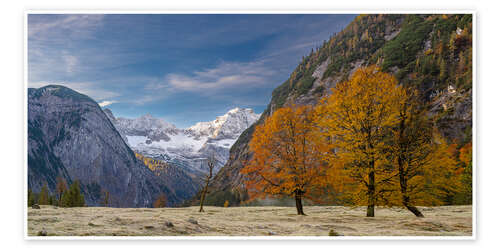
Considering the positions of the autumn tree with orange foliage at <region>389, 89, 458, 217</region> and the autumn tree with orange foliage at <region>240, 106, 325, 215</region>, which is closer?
the autumn tree with orange foliage at <region>389, 89, 458, 217</region>

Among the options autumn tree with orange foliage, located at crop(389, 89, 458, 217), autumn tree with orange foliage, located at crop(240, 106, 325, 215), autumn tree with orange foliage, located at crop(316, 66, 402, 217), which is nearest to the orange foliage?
autumn tree with orange foliage, located at crop(240, 106, 325, 215)

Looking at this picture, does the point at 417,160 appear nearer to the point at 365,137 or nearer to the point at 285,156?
the point at 365,137

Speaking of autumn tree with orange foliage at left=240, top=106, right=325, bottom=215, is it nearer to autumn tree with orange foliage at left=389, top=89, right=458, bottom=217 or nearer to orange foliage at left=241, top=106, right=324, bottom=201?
orange foliage at left=241, top=106, right=324, bottom=201

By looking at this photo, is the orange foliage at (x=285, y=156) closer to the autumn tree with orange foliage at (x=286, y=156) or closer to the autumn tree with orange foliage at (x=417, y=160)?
the autumn tree with orange foliage at (x=286, y=156)

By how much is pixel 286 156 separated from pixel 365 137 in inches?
218

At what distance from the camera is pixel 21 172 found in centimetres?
1540

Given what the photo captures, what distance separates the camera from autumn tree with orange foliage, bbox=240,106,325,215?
64.9 feet

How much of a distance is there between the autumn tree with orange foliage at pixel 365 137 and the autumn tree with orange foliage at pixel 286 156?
2.08 meters

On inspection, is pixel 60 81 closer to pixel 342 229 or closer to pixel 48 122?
pixel 342 229

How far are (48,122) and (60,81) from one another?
189 meters

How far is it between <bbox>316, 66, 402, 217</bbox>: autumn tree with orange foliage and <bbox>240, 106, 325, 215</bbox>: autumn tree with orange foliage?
208 centimetres

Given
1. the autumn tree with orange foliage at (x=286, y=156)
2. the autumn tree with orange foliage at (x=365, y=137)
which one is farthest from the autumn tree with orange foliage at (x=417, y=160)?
the autumn tree with orange foliage at (x=286, y=156)
